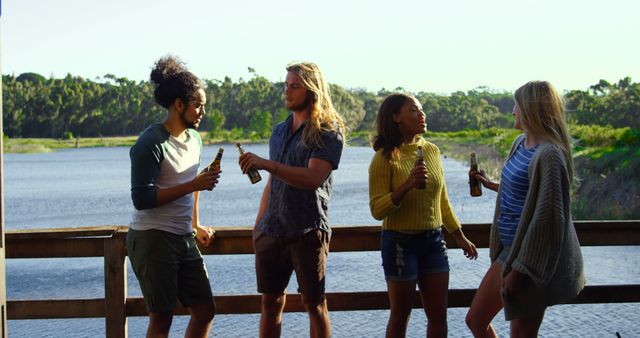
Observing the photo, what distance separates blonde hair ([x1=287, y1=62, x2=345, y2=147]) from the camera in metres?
3.47

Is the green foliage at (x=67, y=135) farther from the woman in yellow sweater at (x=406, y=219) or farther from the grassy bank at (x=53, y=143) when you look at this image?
the woman in yellow sweater at (x=406, y=219)

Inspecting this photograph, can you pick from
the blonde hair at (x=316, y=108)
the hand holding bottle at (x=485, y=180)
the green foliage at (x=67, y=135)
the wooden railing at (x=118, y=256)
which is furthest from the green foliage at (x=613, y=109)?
the green foliage at (x=67, y=135)

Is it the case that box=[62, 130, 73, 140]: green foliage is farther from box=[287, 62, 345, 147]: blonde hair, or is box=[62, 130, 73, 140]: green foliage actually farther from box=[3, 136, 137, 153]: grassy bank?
box=[287, 62, 345, 147]: blonde hair

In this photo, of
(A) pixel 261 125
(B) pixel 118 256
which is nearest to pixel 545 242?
(B) pixel 118 256

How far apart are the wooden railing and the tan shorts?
1.23ft

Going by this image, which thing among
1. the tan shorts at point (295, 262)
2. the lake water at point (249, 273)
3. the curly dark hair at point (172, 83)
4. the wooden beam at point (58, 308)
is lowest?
the lake water at point (249, 273)

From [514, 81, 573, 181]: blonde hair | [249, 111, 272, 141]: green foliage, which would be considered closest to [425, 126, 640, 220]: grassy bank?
[514, 81, 573, 181]: blonde hair

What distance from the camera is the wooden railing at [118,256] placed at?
3.99 m

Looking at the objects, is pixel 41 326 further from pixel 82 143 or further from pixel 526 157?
pixel 82 143

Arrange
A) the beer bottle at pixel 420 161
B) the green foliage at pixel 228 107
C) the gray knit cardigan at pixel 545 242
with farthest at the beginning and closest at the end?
the green foliage at pixel 228 107, the beer bottle at pixel 420 161, the gray knit cardigan at pixel 545 242

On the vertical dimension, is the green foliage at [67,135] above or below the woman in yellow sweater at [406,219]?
below

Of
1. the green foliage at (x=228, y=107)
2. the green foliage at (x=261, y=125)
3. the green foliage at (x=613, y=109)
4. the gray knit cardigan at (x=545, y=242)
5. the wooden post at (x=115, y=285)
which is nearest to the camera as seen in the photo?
the gray knit cardigan at (x=545, y=242)

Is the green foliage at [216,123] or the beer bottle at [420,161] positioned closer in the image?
the beer bottle at [420,161]

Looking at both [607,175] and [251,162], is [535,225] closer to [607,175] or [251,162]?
[251,162]
